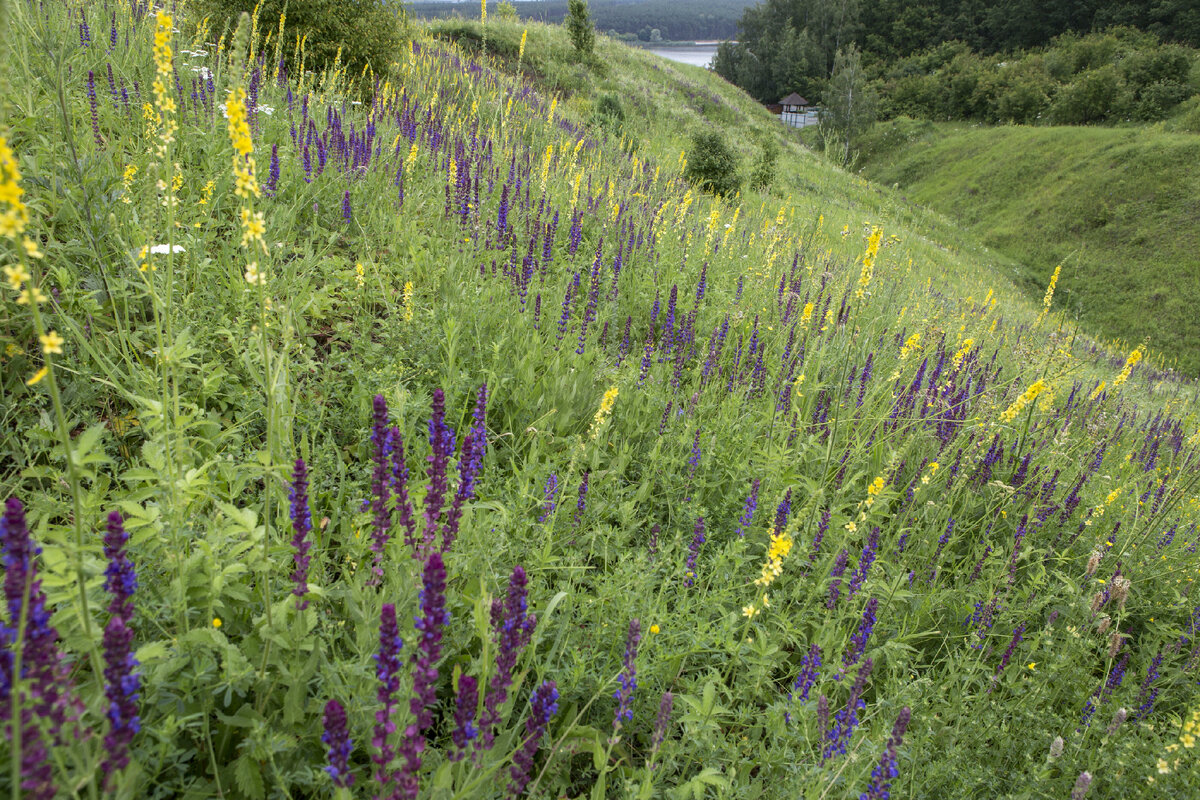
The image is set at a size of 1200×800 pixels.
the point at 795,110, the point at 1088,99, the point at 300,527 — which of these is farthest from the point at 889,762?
the point at 795,110

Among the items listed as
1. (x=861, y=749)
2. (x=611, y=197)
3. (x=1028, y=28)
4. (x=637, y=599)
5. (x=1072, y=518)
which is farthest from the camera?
(x=1028, y=28)

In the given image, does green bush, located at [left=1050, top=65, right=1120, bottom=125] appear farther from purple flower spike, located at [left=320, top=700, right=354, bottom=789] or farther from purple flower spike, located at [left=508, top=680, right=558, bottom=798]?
purple flower spike, located at [left=320, top=700, right=354, bottom=789]

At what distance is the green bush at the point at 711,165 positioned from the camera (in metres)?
13.2

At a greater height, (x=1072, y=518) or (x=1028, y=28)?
(x=1028, y=28)

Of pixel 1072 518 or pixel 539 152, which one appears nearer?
pixel 1072 518

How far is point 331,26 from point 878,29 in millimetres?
103147

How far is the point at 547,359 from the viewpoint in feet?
11.6

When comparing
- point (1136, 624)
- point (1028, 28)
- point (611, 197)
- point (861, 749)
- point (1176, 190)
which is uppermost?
point (1028, 28)

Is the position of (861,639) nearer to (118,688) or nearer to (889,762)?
(889,762)

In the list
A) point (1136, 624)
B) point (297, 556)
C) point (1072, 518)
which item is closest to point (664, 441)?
point (297, 556)

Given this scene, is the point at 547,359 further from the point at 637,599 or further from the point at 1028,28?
the point at 1028,28

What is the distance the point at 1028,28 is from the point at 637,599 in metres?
103

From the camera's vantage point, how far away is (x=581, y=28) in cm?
2153

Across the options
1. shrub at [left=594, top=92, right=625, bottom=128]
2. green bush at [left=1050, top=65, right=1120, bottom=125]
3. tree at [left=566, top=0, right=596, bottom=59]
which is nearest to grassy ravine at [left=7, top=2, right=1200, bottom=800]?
shrub at [left=594, top=92, right=625, bottom=128]
